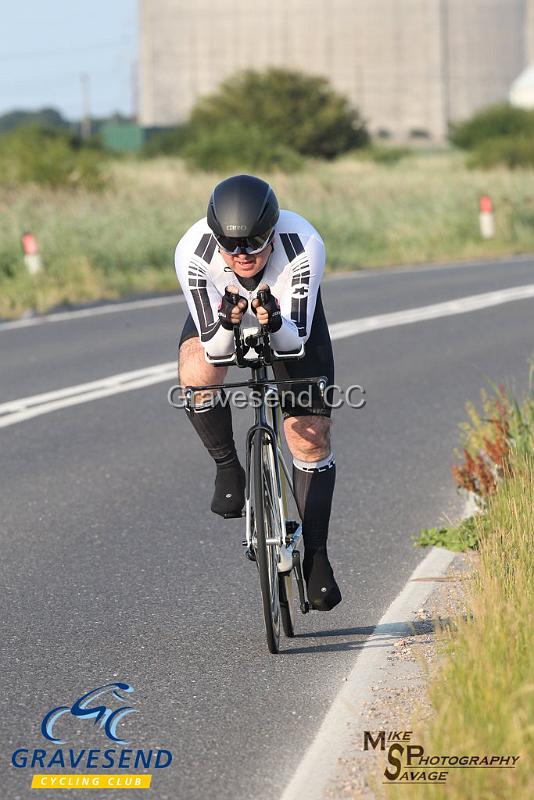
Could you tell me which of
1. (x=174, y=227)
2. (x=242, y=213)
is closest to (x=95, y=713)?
(x=242, y=213)

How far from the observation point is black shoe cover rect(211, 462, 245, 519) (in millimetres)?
5887

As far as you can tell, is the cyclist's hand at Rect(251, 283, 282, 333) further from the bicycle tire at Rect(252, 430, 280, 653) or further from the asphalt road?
the asphalt road

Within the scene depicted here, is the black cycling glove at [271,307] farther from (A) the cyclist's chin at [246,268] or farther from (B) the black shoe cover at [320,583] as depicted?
(B) the black shoe cover at [320,583]

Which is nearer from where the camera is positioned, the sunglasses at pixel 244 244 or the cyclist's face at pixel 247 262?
the sunglasses at pixel 244 244

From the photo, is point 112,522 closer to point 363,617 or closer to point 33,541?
point 33,541

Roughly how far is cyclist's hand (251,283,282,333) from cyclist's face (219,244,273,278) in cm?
19

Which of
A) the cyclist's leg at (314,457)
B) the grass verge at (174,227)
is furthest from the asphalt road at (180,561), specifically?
the grass verge at (174,227)

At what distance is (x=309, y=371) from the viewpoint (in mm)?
5699

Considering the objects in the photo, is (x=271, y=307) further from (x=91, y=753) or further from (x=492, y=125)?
(x=492, y=125)

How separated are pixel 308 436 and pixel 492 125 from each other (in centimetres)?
7754

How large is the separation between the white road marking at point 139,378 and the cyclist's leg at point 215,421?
5517 millimetres

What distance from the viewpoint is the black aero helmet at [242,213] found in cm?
513

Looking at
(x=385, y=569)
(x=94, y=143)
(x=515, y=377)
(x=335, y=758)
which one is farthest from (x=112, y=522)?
(x=94, y=143)

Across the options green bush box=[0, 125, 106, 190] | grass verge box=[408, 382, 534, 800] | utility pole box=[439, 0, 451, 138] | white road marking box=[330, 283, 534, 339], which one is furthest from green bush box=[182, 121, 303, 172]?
utility pole box=[439, 0, 451, 138]
